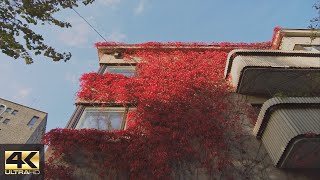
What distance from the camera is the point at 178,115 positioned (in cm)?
1283

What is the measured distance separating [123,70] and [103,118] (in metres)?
4.35

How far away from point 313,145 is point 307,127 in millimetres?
531

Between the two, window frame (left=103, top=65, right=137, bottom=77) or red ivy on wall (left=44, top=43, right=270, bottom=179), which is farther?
window frame (left=103, top=65, right=137, bottom=77)

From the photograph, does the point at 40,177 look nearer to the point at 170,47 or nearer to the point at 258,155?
the point at 258,155

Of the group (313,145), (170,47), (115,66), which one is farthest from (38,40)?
(170,47)

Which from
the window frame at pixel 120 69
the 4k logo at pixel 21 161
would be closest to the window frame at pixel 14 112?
the window frame at pixel 120 69

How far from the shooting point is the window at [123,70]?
17184 mm

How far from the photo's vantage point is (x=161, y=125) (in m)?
12.5

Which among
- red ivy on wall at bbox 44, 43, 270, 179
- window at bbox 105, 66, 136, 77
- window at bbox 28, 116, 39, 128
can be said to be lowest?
red ivy on wall at bbox 44, 43, 270, 179

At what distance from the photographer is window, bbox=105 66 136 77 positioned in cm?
1718

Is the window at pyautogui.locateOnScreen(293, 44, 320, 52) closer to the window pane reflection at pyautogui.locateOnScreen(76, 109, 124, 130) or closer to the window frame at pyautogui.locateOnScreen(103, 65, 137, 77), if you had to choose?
the window frame at pyautogui.locateOnScreen(103, 65, 137, 77)

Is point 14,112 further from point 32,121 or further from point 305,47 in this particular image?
point 305,47

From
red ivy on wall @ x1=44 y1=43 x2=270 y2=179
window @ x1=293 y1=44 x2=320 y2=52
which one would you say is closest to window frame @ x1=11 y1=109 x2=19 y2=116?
red ivy on wall @ x1=44 y1=43 x2=270 y2=179

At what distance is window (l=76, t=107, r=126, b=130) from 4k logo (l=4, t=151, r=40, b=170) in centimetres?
278
